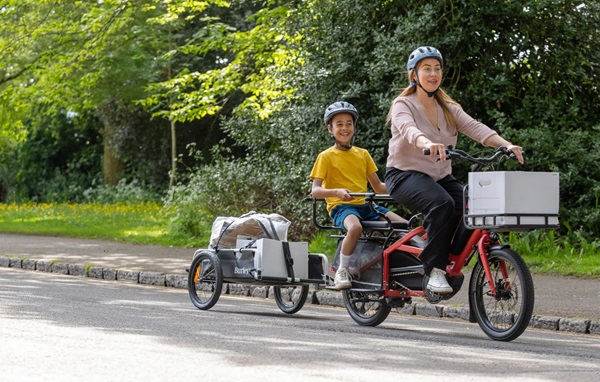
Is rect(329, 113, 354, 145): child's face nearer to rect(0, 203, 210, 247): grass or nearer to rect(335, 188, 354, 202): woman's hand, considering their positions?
rect(335, 188, 354, 202): woman's hand

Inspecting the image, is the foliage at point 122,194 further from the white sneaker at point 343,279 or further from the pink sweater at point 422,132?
the pink sweater at point 422,132

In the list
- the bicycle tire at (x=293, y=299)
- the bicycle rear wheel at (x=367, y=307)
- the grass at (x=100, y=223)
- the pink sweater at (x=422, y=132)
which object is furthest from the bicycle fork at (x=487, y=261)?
the grass at (x=100, y=223)

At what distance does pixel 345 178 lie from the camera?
30.1ft

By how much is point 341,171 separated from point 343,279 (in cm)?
96

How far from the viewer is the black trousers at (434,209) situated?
7973 millimetres

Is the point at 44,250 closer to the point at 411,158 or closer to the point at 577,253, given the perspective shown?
the point at 577,253

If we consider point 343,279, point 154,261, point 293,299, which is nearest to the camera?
point 343,279

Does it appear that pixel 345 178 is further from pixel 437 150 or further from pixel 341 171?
pixel 437 150

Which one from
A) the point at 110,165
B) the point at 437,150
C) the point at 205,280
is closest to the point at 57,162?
Answer: the point at 110,165

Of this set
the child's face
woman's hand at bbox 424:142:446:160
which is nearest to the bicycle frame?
woman's hand at bbox 424:142:446:160

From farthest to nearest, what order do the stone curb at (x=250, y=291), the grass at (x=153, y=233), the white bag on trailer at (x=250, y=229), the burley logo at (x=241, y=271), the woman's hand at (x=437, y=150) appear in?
the grass at (x=153, y=233)
the white bag on trailer at (x=250, y=229)
the burley logo at (x=241, y=271)
the stone curb at (x=250, y=291)
the woman's hand at (x=437, y=150)

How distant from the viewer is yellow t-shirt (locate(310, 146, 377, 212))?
910cm

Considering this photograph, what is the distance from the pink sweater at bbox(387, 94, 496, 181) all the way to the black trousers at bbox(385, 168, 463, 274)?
0.09 meters

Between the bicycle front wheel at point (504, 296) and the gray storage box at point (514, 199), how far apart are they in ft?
0.99
